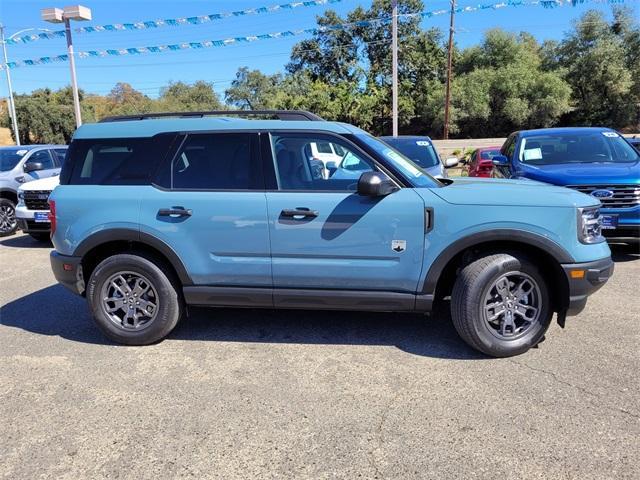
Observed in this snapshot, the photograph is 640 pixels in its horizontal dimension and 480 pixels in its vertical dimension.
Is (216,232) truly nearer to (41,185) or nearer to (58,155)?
(41,185)

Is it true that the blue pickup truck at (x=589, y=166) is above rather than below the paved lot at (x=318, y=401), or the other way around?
above

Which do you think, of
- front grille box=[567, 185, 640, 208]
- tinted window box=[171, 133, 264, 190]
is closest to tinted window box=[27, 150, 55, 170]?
tinted window box=[171, 133, 264, 190]

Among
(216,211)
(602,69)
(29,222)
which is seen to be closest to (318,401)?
(216,211)

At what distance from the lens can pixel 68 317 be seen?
5.05 metres

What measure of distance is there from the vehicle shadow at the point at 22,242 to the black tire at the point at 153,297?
5.60 m

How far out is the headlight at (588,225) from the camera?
3715 millimetres

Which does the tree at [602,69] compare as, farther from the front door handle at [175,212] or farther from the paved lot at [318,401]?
the front door handle at [175,212]

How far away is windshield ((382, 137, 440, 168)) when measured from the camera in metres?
9.77

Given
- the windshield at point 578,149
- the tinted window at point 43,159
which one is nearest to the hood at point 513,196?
the windshield at point 578,149

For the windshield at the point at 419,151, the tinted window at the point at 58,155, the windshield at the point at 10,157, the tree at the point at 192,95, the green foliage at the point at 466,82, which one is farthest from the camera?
the tree at the point at 192,95

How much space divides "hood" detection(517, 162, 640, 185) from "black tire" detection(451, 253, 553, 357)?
133 inches

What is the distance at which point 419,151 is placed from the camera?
10.2 metres

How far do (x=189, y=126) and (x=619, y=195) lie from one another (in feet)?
17.8

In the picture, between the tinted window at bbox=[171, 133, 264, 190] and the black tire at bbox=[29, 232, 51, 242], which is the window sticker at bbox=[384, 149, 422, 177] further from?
the black tire at bbox=[29, 232, 51, 242]
